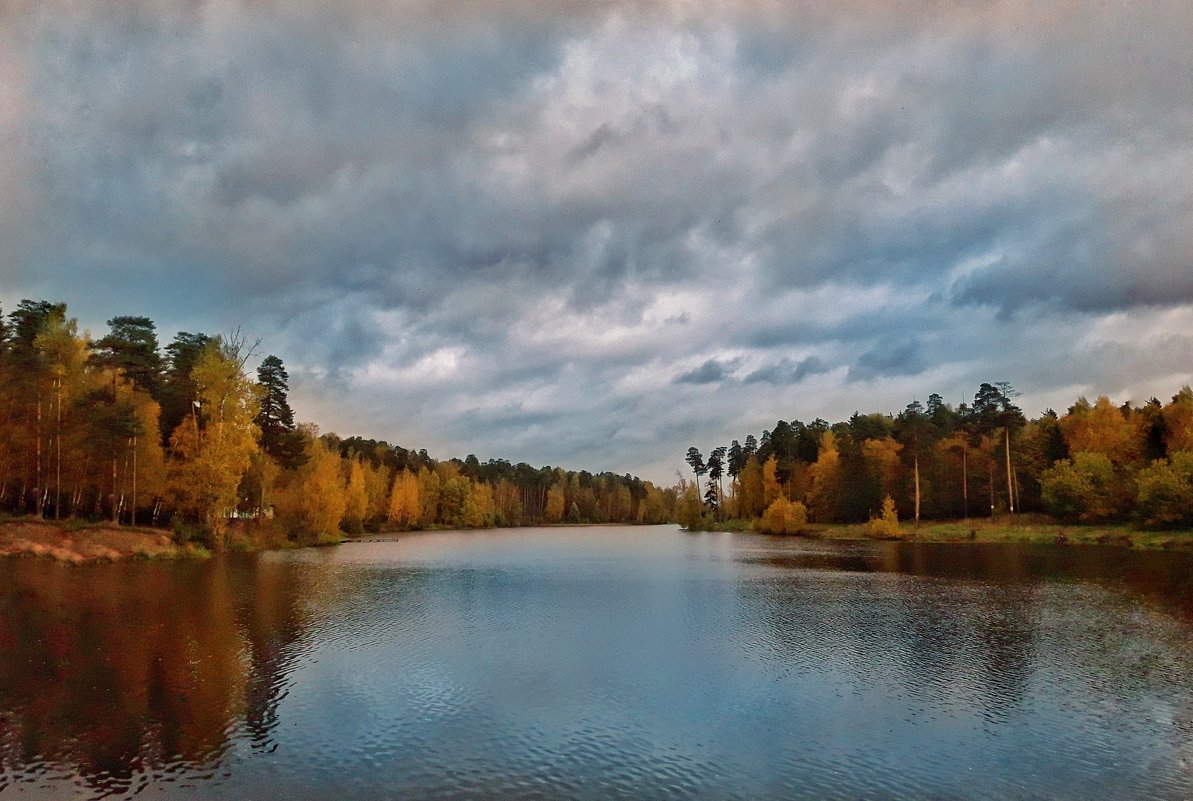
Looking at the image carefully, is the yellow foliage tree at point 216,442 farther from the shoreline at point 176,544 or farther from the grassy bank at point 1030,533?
the grassy bank at point 1030,533

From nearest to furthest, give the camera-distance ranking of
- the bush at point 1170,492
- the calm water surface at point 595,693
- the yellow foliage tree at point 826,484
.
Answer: the calm water surface at point 595,693 → the bush at point 1170,492 → the yellow foliage tree at point 826,484

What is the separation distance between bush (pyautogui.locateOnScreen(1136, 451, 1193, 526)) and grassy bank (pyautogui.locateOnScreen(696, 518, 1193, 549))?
66.4 inches

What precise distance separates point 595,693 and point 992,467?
10306 cm

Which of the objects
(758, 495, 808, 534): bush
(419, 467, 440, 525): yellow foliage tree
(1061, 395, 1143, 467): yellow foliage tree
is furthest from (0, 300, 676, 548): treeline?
(1061, 395, 1143, 467): yellow foliage tree

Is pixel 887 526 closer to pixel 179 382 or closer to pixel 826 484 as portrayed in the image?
pixel 826 484

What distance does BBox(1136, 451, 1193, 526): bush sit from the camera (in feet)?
228

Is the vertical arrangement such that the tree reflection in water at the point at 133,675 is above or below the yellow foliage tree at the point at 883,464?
below

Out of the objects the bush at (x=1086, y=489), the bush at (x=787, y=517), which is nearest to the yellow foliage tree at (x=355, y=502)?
the bush at (x=787, y=517)

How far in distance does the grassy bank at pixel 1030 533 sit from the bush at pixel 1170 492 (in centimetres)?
169

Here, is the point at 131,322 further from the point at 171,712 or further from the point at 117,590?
the point at 171,712

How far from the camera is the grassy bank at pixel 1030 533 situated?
69.7 m

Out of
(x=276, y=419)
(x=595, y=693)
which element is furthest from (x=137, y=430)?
(x=595, y=693)

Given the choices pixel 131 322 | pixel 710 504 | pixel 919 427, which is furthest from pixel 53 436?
pixel 710 504

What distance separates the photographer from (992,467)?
105000mm
